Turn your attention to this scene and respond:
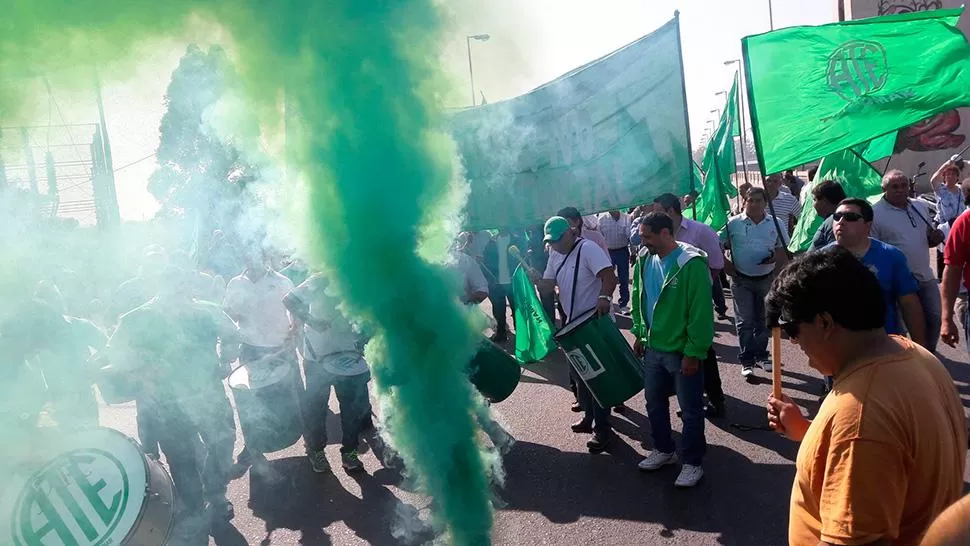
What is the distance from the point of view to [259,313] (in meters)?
5.45

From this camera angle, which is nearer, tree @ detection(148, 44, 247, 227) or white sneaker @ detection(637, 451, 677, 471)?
tree @ detection(148, 44, 247, 227)

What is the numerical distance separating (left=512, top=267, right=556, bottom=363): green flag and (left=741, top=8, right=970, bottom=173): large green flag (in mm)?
2168

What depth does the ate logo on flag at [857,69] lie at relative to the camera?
5.73 m

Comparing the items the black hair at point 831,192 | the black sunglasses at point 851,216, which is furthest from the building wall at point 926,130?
the black sunglasses at point 851,216

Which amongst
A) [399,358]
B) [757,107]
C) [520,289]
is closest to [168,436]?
[399,358]

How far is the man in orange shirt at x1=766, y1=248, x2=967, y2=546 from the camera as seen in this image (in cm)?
160

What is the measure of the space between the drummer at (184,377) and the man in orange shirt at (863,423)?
12.4 feet

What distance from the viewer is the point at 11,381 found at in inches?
166

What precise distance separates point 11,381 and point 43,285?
1.21 metres

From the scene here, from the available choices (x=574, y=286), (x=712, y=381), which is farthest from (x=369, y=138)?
(x=712, y=381)

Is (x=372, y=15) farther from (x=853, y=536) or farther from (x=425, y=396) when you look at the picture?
(x=853, y=536)

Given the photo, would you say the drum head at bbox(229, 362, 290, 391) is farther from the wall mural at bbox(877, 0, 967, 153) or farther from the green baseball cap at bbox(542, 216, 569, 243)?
the wall mural at bbox(877, 0, 967, 153)

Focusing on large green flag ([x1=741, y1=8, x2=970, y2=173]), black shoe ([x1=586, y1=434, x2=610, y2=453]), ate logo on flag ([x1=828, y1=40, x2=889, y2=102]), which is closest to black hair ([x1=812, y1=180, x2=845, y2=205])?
large green flag ([x1=741, y1=8, x2=970, y2=173])

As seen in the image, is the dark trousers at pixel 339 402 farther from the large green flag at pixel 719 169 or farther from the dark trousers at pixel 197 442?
the large green flag at pixel 719 169
